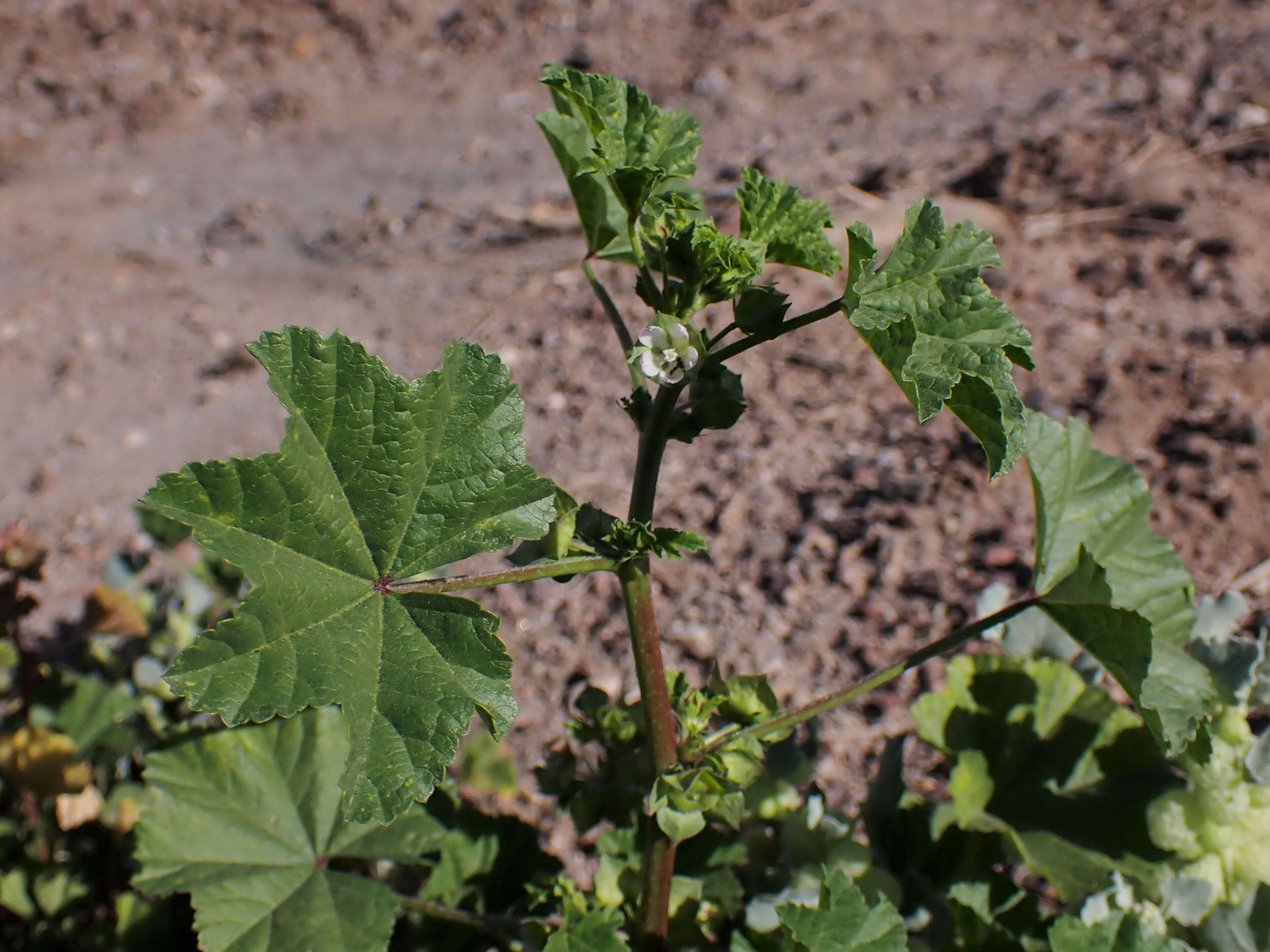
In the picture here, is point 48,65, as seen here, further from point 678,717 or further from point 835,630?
point 678,717

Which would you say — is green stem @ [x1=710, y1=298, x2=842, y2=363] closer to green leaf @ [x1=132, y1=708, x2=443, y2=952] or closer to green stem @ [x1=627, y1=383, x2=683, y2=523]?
green stem @ [x1=627, y1=383, x2=683, y2=523]

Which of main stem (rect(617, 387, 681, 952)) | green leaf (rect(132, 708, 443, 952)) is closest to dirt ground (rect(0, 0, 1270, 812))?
green leaf (rect(132, 708, 443, 952))

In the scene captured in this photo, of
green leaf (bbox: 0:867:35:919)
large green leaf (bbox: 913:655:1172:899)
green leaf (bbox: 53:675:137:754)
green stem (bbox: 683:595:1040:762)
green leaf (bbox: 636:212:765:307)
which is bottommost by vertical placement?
large green leaf (bbox: 913:655:1172:899)

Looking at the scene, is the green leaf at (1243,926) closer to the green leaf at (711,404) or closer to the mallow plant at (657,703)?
the mallow plant at (657,703)

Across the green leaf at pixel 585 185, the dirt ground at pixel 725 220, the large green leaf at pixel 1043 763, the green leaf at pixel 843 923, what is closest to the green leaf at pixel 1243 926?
the large green leaf at pixel 1043 763

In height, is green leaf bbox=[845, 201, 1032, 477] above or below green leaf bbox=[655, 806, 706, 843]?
above

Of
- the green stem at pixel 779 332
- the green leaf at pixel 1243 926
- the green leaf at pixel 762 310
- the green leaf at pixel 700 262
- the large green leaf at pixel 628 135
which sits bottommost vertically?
the green leaf at pixel 1243 926
